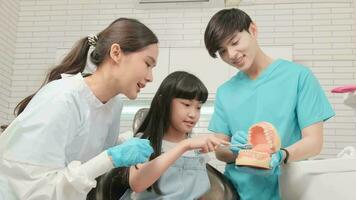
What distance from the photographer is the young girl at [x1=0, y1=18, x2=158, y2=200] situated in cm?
129

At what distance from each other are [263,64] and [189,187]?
556mm

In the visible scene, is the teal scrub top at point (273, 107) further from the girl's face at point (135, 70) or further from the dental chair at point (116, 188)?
the girl's face at point (135, 70)

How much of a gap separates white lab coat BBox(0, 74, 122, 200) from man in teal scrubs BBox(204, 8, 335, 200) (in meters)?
0.51

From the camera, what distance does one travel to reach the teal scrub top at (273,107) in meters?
1.54

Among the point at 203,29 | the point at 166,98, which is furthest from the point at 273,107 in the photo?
the point at 203,29

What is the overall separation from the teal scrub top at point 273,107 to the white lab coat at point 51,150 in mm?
535

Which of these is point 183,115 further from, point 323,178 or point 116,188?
point 323,178

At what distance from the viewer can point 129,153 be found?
133 centimetres

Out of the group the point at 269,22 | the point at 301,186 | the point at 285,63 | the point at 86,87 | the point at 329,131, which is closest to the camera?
the point at 301,186

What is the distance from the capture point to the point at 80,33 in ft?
11.5

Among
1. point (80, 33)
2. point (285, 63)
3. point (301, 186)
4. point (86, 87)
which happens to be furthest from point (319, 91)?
point (80, 33)

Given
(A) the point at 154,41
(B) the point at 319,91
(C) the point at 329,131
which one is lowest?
(C) the point at 329,131

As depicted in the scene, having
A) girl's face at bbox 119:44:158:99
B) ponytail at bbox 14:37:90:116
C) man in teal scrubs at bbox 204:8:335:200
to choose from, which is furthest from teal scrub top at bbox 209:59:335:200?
ponytail at bbox 14:37:90:116

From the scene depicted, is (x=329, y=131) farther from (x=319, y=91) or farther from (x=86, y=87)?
(x=86, y=87)
